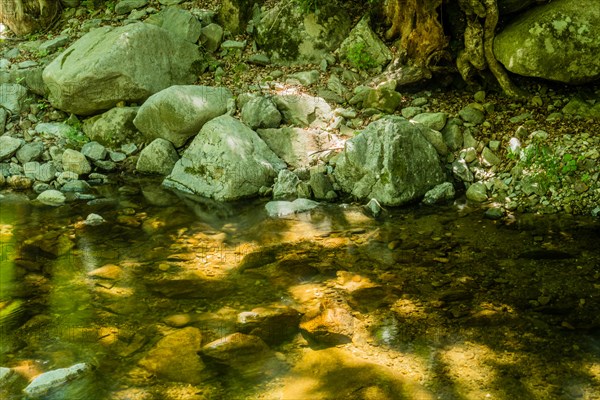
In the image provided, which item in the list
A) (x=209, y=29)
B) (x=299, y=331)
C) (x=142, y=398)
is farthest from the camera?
(x=209, y=29)

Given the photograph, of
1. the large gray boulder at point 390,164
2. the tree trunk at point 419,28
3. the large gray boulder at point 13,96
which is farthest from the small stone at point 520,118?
the large gray boulder at point 13,96

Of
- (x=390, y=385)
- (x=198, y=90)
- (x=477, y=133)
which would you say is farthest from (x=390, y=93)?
(x=390, y=385)

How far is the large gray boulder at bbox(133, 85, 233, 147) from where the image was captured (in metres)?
7.88

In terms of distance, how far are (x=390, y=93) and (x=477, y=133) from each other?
1393 millimetres

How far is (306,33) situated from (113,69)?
3155 mm

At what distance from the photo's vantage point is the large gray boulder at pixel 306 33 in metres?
9.09

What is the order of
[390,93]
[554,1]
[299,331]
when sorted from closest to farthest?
[299,331], [554,1], [390,93]

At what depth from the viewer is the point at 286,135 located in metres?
7.68

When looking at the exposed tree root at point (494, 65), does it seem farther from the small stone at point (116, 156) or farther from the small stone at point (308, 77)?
the small stone at point (116, 156)

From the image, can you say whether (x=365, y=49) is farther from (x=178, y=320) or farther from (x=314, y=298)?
(x=178, y=320)

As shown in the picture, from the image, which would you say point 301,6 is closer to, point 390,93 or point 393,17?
point 393,17

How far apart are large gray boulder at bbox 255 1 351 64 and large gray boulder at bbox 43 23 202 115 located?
5.53 ft

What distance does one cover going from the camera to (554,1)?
6855 mm

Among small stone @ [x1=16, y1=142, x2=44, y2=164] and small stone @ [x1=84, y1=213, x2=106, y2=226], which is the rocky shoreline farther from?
small stone @ [x1=84, y1=213, x2=106, y2=226]
